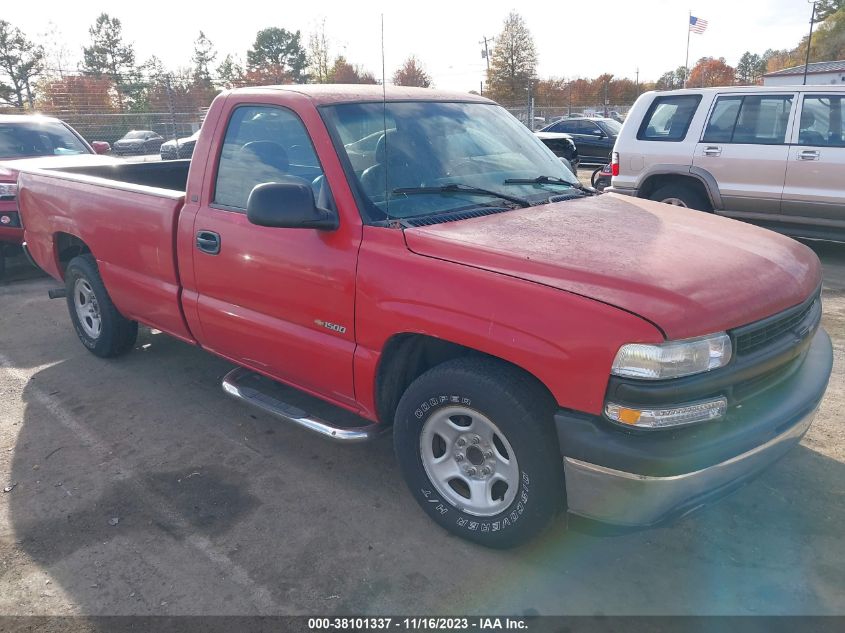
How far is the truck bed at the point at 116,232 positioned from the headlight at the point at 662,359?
2.75m

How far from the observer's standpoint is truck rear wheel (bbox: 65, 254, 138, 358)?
4914 millimetres

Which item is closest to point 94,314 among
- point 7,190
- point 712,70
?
point 7,190

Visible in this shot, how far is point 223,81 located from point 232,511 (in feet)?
64.6

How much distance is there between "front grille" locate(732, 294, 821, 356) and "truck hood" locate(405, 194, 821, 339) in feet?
0.12

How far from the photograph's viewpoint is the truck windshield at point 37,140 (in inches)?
344

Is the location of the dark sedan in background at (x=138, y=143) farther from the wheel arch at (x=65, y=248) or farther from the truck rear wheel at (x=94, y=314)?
the truck rear wheel at (x=94, y=314)

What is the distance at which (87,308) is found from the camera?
526 centimetres

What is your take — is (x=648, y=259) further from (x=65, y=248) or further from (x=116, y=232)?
(x=65, y=248)

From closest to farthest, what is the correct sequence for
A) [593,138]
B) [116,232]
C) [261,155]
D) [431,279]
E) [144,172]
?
1. [431,279]
2. [261,155]
3. [116,232]
4. [144,172]
5. [593,138]

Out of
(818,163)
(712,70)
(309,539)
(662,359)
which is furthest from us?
(712,70)

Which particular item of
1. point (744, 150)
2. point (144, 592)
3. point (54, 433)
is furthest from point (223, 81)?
point (144, 592)

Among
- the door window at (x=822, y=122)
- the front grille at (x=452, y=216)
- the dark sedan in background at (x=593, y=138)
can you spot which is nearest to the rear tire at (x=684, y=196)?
the door window at (x=822, y=122)

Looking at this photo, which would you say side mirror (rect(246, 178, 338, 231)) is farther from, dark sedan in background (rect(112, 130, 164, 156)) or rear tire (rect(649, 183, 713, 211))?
dark sedan in background (rect(112, 130, 164, 156))

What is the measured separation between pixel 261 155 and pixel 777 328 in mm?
2625
